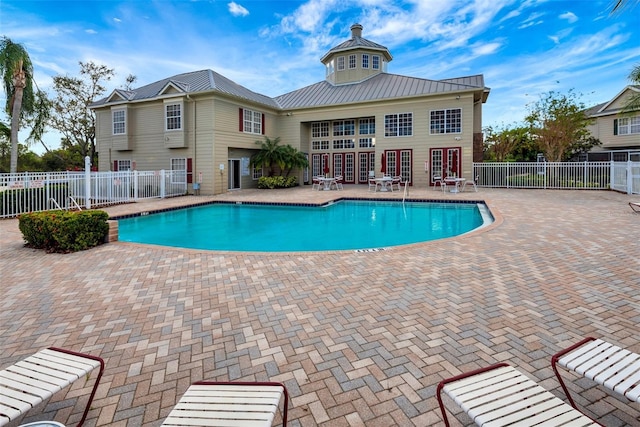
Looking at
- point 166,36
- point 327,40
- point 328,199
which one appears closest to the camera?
point 166,36

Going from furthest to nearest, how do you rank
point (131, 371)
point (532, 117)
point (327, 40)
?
point (327, 40)
point (532, 117)
point (131, 371)

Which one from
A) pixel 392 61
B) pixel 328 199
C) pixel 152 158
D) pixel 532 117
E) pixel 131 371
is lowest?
pixel 131 371

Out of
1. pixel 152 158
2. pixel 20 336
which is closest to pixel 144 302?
pixel 20 336

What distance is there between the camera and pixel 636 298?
399 centimetres

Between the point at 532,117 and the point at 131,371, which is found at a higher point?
the point at 532,117

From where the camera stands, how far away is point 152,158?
20391mm

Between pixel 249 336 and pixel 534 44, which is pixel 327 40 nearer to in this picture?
pixel 534 44

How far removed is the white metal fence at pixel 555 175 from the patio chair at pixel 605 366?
666 inches

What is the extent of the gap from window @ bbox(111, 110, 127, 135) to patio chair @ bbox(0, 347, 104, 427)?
2114cm

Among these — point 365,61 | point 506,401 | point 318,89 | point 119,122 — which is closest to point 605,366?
point 506,401

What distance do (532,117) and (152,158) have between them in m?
23.6

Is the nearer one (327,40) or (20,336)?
(20,336)

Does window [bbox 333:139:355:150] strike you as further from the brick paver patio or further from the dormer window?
the brick paver patio

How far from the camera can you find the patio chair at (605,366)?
6.46 feet
